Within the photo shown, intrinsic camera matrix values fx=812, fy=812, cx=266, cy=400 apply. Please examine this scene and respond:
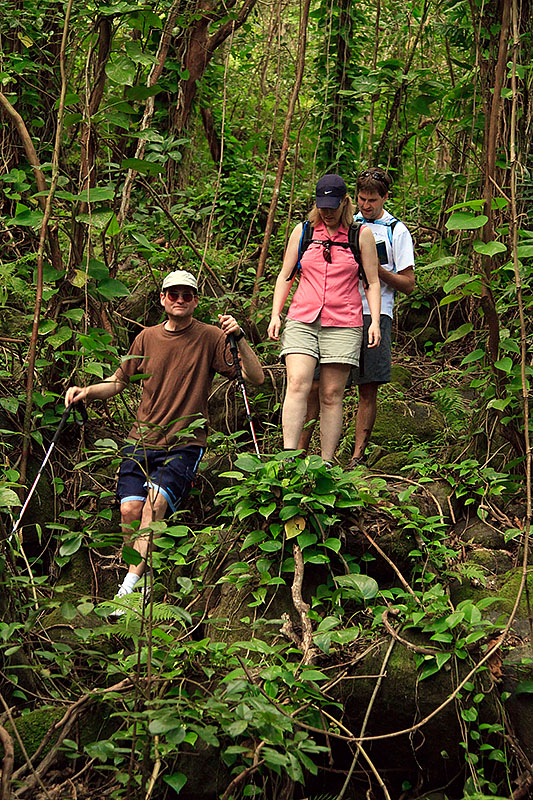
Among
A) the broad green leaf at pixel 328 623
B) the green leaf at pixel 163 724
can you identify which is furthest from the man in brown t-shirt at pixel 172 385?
the green leaf at pixel 163 724

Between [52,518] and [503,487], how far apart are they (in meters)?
2.67

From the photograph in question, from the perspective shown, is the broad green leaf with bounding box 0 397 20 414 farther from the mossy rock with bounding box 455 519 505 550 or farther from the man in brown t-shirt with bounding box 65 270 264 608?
the mossy rock with bounding box 455 519 505 550

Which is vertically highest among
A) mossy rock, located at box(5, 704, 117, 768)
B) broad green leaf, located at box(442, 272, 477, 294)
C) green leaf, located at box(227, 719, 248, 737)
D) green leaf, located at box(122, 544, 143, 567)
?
broad green leaf, located at box(442, 272, 477, 294)

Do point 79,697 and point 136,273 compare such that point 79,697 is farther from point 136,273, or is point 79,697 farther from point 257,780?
point 136,273

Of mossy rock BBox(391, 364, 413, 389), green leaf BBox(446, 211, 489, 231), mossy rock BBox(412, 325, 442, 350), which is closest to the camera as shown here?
green leaf BBox(446, 211, 489, 231)

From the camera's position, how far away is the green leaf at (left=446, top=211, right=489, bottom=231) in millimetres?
3680

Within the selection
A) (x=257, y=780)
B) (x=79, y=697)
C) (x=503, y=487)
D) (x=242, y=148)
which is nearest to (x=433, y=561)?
(x=503, y=487)

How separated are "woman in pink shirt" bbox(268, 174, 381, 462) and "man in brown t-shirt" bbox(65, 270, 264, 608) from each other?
393 millimetres


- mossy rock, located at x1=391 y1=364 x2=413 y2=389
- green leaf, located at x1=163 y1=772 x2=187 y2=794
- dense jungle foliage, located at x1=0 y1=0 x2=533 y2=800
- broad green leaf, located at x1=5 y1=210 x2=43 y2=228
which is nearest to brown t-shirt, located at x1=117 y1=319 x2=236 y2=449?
dense jungle foliage, located at x1=0 y1=0 x2=533 y2=800

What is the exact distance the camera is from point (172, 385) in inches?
192

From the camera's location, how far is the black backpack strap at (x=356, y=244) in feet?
15.6

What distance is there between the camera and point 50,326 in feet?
13.8

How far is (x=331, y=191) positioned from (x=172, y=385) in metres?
1.47

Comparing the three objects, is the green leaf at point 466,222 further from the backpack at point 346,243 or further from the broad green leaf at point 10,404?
the broad green leaf at point 10,404
